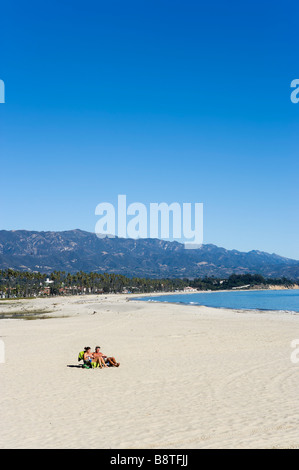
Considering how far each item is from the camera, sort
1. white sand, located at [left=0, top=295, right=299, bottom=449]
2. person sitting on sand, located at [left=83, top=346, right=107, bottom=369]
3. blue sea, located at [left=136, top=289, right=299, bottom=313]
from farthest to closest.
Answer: blue sea, located at [left=136, top=289, right=299, bottom=313]
person sitting on sand, located at [left=83, top=346, right=107, bottom=369]
white sand, located at [left=0, top=295, right=299, bottom=449]

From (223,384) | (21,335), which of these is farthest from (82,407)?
(21,335)

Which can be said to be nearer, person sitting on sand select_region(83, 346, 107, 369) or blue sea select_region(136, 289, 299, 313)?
person sitting on sand select_region(83, 346, 107, 369)

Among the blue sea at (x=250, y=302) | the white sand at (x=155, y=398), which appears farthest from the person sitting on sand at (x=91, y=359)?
the blue sea at (x=250, y=302)

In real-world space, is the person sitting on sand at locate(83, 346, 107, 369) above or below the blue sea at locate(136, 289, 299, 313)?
above

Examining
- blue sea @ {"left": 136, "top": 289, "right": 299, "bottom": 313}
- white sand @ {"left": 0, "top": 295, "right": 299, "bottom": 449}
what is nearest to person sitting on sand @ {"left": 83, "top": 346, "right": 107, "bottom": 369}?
white sand @ {"left": 0, "top": 295, "right": 299, "bottom": 449}

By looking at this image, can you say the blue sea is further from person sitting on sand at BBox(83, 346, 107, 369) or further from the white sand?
person sitting on sand at BBox(83, 346, 107, 369)

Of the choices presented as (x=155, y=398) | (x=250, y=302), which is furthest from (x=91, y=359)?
(x=250, y=302)

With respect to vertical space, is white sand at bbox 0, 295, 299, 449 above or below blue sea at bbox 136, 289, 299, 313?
above

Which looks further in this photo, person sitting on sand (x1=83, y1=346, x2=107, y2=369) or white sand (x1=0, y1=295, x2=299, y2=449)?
person sitting on sand (x1=83, y1=346, x2=107, y2=369)

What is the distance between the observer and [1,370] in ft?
60.9

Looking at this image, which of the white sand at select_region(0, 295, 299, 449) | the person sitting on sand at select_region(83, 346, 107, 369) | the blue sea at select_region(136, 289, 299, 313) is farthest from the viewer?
the blue sea at select_region(136, 289, 299, 313)

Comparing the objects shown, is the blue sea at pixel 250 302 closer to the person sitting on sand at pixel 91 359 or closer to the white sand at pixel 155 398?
the white sand at pixel 155 398
